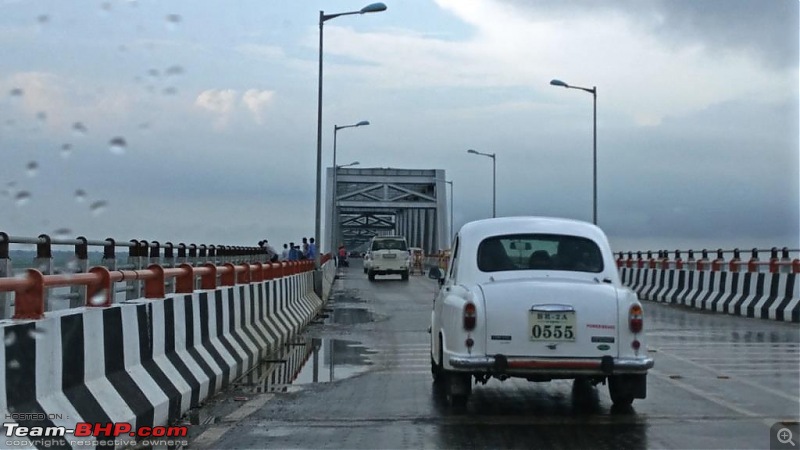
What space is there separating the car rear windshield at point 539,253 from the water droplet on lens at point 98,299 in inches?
150

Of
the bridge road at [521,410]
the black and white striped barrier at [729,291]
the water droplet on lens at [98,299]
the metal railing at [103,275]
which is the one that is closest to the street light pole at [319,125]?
the metal railing at [103,275]

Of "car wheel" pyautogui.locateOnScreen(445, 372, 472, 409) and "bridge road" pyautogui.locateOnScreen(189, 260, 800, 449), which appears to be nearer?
"bridge road" pyautogui.locateOnScreen(189, 260, 800, 449)

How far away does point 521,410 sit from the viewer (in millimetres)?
9492

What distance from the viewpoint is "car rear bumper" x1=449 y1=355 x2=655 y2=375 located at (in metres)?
9.06

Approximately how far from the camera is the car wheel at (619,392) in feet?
31.0

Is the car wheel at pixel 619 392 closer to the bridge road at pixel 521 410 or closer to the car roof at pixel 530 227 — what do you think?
the bridge road at pixel 521 410

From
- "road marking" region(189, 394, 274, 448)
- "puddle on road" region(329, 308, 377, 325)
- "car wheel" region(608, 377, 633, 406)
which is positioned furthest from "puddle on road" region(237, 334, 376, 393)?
"puddle on road" region(329, 308, 377, 325)

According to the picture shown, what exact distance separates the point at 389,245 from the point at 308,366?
39348 mm

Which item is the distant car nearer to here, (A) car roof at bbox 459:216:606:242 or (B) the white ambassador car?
(A) car roof at bbox 459:216:606:242

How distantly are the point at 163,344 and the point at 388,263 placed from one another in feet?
138

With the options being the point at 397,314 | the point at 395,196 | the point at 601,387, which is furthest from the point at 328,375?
the point at 395,196

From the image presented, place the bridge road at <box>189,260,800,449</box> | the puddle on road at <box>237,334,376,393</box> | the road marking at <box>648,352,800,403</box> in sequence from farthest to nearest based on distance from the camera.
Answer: the puddle on road at <box>237,334,376,393</box> → the road marking at <box>648,352,800,403</box> → the bridge road at <box>189,260,800,449</box>

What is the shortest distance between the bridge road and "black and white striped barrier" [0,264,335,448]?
1.82ft

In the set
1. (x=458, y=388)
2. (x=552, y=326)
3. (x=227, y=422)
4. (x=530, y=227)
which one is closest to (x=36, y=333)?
(x=227, y=422)
